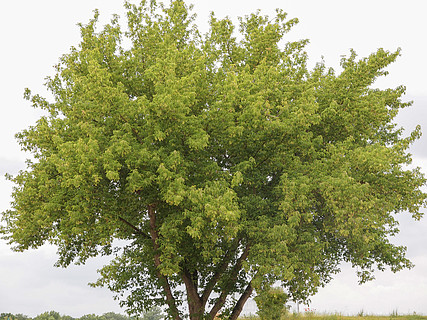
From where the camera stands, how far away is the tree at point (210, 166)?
18.5 m

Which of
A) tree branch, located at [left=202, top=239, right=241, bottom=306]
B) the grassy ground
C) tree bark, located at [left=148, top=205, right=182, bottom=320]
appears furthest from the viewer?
the grassy ground

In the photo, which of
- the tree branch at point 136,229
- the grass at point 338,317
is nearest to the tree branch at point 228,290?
the tree branch at point 136,229

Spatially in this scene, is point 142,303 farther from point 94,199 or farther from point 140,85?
point 140,85

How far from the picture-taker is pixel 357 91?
23234mm

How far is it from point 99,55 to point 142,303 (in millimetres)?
13428

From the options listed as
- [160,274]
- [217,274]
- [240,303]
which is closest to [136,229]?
[160,274]

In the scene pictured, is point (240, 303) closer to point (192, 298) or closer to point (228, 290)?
point (228, 290)

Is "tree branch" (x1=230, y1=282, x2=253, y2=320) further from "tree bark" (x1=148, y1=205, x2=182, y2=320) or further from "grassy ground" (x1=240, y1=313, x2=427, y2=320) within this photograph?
"grassy ground" (x1=240, y1=313, x2=427, y2=320)

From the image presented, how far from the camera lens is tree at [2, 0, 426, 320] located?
18531mm

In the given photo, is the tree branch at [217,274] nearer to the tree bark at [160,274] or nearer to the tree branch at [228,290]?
the tree branch at [228,290]

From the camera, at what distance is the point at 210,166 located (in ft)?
64.2

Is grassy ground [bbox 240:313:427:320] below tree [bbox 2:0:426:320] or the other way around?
below

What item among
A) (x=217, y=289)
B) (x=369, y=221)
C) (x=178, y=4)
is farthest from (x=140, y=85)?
(x=369, y=221)

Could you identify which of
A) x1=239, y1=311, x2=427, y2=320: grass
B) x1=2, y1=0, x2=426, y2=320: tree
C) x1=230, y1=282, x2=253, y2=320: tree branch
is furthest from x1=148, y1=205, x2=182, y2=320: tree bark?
x1=239, y1=311, x2=427, y2=320: grass
